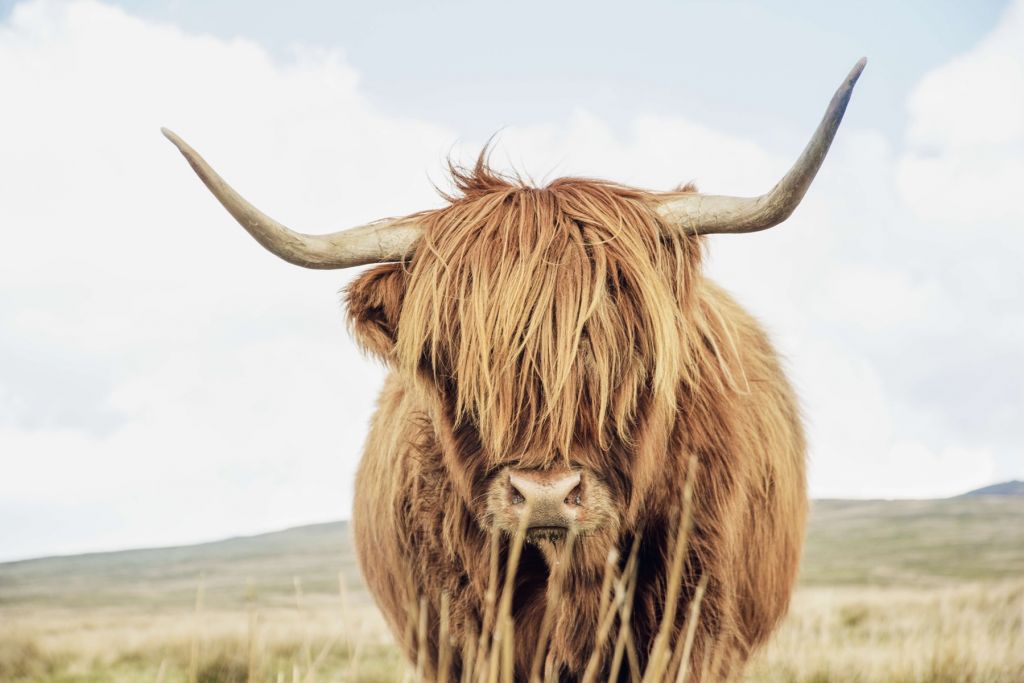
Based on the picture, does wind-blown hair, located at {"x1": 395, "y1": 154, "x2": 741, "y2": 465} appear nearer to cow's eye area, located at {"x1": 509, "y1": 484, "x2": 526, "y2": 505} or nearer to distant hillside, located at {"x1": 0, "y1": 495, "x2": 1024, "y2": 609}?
cow's eye area, located at {"x1": 509, "y1": 484, "x2": 526, "y2": 505}

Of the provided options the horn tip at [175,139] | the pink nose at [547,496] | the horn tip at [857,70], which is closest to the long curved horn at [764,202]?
the horn tip at [857,70]

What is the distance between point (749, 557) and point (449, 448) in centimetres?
141

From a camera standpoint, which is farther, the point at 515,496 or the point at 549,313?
the point at 549,313

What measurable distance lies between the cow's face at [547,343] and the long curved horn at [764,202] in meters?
0.08

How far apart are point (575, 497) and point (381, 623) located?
1030 cm

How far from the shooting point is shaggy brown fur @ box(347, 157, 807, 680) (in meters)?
3.12

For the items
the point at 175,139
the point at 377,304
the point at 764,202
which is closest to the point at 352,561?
the point at 377,304

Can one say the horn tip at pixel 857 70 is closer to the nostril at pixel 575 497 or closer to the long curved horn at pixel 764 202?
the long curved horn at pixel 764 202

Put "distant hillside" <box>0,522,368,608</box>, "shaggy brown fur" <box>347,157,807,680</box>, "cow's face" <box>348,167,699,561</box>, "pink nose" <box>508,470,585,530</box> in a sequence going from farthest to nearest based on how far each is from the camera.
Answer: "distant hillside" <box>0,522,368,608</box>
"shaggy brown fur" <box>347,157,807,680</box>
"cow's face" <box>348,167,699,561</box>
"pink nose" <box>508,470,585,530</box>

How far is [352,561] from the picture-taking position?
21.0 meters

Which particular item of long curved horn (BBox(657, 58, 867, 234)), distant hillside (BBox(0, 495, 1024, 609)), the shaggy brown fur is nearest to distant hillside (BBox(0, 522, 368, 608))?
distant hillside (BBox(0, 495, 1024, 609))

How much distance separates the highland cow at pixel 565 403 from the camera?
307 cm

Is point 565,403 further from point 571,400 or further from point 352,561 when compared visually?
point 352,561


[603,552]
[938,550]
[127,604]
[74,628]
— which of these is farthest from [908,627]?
[127,604]
